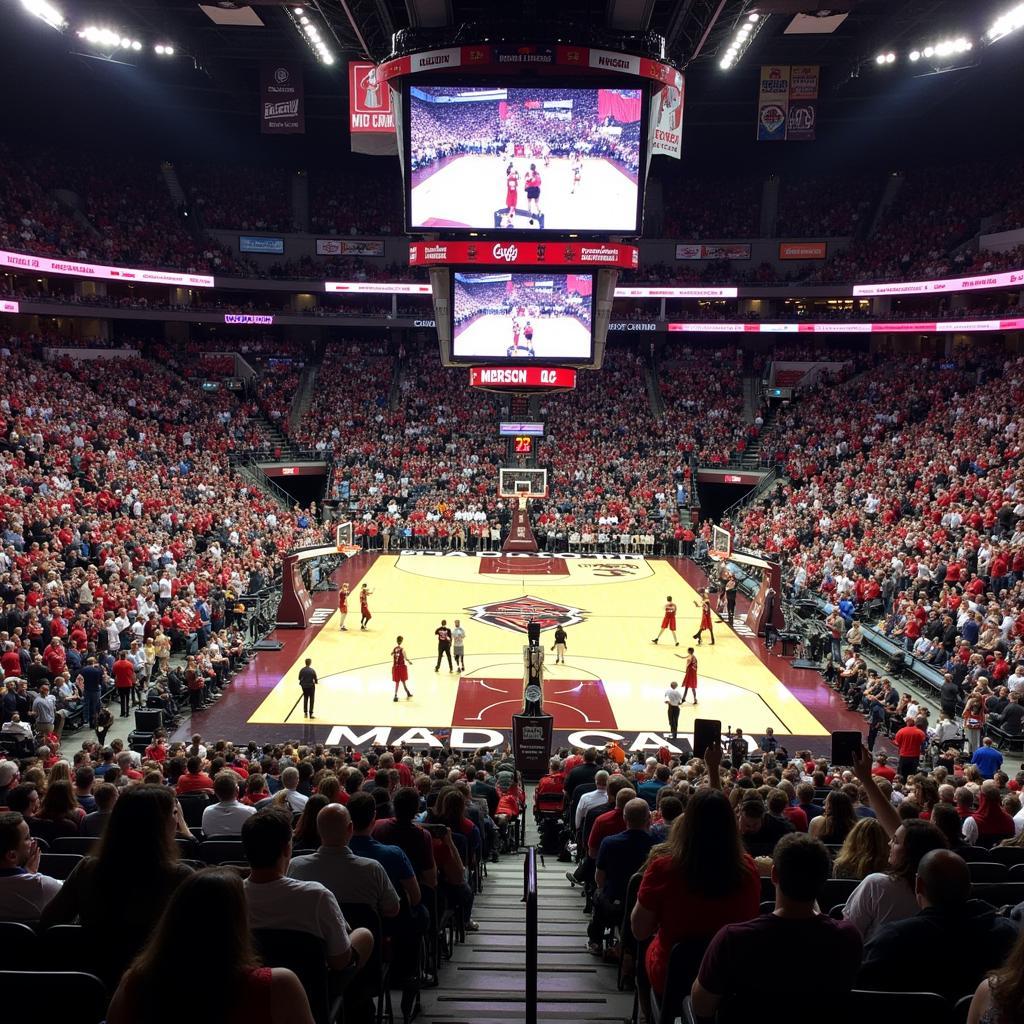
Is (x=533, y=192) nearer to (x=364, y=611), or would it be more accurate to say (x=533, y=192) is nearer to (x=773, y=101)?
(x=364, y=611)

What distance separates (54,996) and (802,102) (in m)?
43.4

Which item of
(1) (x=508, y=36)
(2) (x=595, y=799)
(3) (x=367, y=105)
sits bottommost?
(2) (x=595, y=799)

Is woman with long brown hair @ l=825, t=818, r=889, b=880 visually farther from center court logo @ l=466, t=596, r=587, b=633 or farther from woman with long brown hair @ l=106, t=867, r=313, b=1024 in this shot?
center court logo @ l=466, t=596, r=587, b=633

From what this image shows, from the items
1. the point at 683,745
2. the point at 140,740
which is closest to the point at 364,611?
the point at 140,740

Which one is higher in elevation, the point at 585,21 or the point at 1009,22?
the point at 1009,22

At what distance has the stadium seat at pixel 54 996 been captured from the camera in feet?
12.2

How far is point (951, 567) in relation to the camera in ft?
82.7

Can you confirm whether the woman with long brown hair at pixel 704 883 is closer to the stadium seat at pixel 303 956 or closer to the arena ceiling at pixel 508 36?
the stadium seat at pixel 303 956

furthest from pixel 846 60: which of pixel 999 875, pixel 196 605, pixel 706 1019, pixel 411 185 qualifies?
pixel 706 1019

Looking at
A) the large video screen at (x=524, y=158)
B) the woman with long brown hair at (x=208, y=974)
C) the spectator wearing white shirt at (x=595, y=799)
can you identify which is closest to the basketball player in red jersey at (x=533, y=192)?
the large video screen at (x=524, y=158)

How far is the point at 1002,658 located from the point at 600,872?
1632 centimetres

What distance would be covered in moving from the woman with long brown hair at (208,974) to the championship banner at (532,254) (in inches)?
947

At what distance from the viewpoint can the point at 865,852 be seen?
238 inches

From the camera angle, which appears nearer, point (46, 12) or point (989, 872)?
point (989, 872)
